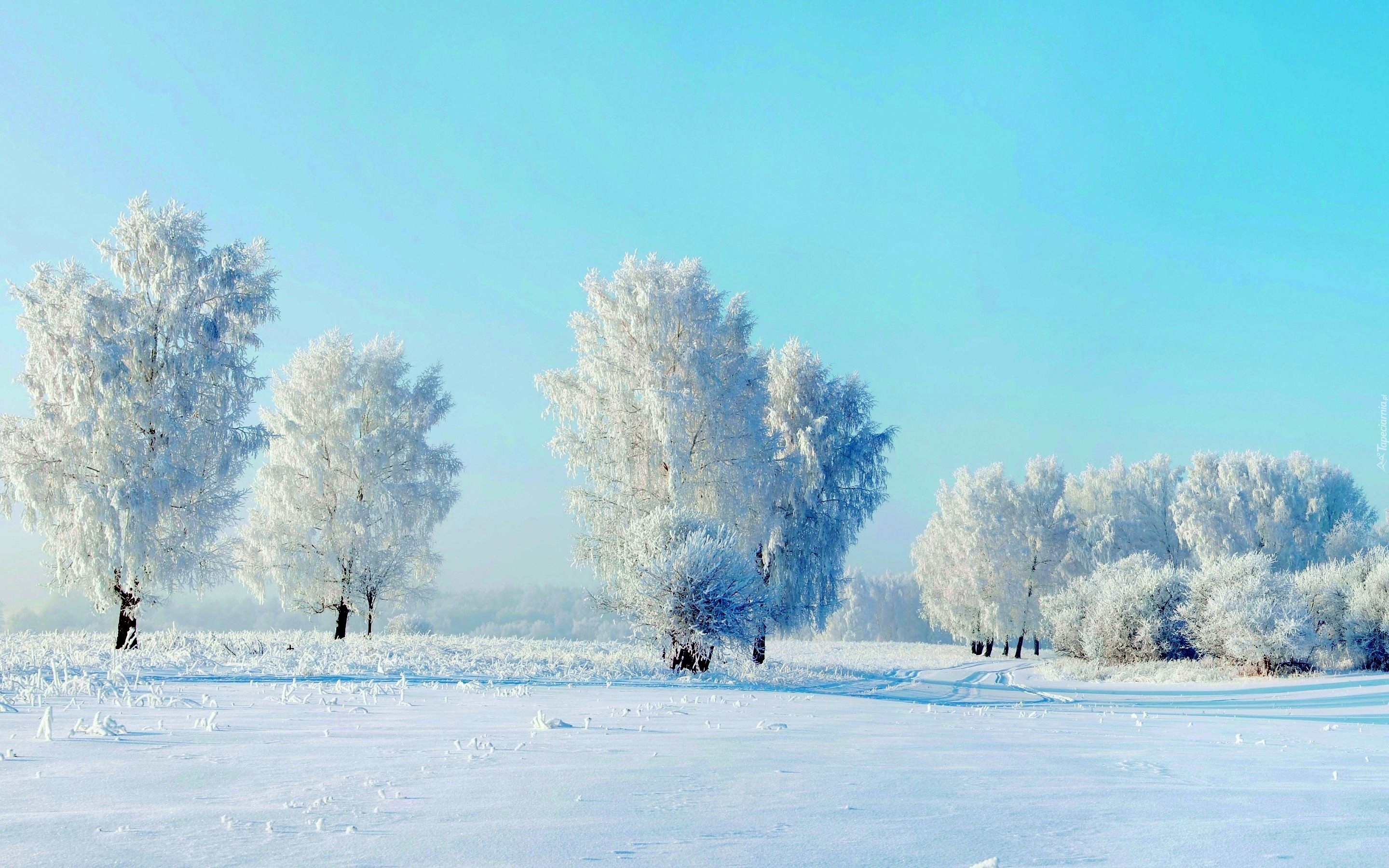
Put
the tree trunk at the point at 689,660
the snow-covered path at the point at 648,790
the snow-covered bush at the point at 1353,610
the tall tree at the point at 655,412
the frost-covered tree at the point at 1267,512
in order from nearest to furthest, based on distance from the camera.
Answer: the snow-covered path at the point at 648,790 < the tree trunk at the point at 689,660 < the tall tree at the point at 655,412 < the snow-covered bush at the point at 1353,610 < the frost-covered tree at the point at 1267,512

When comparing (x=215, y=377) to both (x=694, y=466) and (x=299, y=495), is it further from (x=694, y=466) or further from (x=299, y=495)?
(x=694, y=466)

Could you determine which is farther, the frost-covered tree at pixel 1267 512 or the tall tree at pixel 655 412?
the frost-covered tree at pixel 1267 512

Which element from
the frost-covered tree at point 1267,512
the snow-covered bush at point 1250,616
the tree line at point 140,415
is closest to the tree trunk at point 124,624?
the tree line at point 140,415

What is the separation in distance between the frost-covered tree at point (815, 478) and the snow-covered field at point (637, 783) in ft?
46.1

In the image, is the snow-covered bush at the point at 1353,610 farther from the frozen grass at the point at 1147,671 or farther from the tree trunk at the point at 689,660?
the tree trunk at the point at 689,660

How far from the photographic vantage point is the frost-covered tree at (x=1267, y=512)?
150 feet

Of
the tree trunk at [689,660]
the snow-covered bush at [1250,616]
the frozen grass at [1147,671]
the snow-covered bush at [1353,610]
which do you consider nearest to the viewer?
the tree trunk at [689,660]

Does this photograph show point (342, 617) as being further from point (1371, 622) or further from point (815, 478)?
point (1371, 622)

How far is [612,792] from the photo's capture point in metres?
3.23

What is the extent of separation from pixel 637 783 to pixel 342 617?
23.0m

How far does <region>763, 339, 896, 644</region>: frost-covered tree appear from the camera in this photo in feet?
75.7

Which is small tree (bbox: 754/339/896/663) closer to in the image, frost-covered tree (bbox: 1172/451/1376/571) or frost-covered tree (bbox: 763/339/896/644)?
frost-covered tree (bbox: 763/339/896/644)

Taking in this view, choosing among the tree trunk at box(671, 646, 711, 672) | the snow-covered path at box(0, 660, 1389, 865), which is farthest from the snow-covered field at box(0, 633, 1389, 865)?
the tree trunk at box(671, 646, 711, 672)

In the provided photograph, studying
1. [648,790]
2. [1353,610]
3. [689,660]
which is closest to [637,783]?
[648,790]
